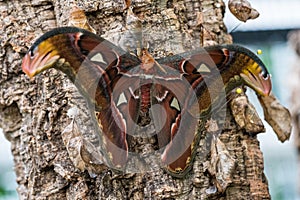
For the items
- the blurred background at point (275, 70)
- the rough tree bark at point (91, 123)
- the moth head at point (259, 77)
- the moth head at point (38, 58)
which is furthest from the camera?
the blurred background at point (275, 70)

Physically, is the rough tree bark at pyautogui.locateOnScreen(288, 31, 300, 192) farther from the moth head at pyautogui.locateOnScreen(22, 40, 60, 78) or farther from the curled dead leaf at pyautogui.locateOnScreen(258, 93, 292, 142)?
the moth head at pyautogui.locateOnScreen(22, 40, 60, 78)

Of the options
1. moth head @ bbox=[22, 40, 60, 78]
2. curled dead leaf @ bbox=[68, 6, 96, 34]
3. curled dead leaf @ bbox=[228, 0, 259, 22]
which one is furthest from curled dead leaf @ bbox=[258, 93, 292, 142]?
moth head @ bbox=[22, 40, 60, 78]

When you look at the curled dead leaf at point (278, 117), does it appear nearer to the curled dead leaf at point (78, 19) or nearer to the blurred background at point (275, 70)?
the curled dead leaf at point (78, 19)

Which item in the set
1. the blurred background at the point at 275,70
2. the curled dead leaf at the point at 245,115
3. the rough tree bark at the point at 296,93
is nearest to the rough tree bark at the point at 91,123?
the curled dead leaf at the point at 245,115

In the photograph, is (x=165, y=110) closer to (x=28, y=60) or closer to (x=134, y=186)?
(x=134, y=186)

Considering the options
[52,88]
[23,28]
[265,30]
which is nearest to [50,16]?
[23,28]

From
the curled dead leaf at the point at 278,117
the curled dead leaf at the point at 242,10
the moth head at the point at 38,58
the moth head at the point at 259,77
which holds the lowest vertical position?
the curled dead leaf at the point at 278,117
